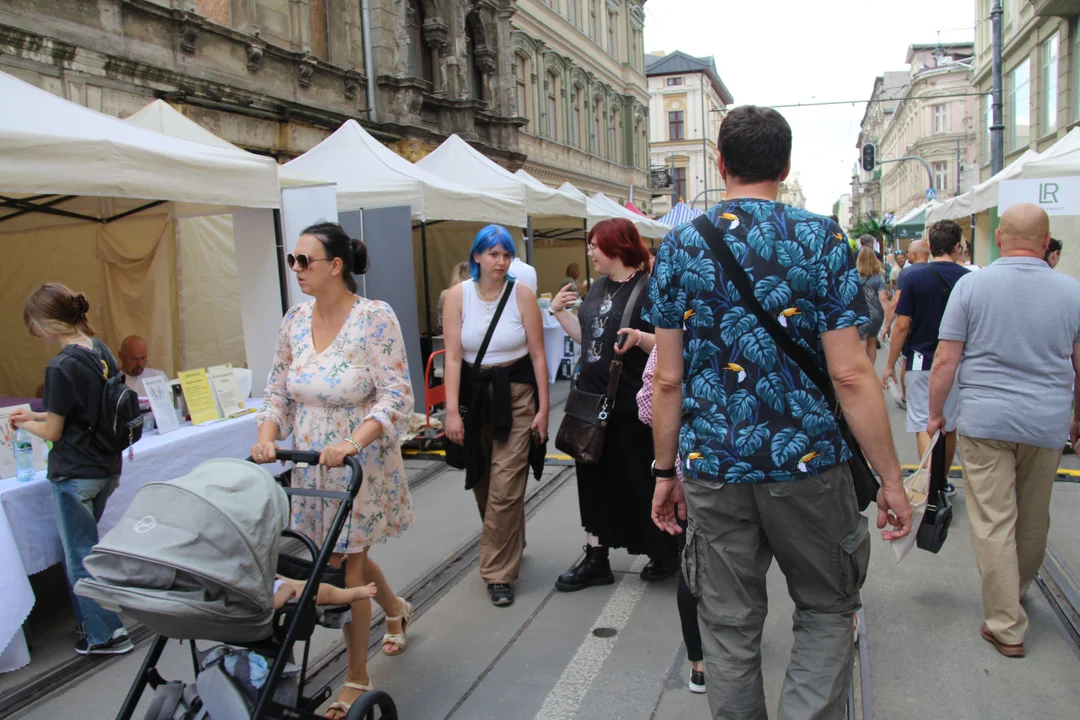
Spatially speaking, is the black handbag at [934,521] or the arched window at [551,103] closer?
the black handbag at [934,521]

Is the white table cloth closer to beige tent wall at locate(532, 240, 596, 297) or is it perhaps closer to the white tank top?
the white tank top

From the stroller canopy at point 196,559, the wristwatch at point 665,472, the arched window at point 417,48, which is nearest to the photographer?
the stroller canopy at point 196,559

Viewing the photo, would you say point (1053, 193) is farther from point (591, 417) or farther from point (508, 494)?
point (508, 494)

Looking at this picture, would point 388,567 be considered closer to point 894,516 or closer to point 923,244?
point 894,516

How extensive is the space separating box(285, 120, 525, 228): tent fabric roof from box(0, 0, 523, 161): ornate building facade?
2.74 m

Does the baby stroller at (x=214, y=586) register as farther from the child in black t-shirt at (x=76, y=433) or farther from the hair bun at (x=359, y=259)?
the child in black t-shirt at (x=76, y=433)

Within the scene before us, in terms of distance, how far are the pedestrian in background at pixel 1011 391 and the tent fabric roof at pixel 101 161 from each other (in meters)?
4.60

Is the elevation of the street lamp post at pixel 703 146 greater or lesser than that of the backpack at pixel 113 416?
greater

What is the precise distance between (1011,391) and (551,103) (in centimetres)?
2601

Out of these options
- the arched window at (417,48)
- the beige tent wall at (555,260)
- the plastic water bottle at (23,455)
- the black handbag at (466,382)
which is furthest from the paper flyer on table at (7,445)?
the beige tent wall at (555,260)

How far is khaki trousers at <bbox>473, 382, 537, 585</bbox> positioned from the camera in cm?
413

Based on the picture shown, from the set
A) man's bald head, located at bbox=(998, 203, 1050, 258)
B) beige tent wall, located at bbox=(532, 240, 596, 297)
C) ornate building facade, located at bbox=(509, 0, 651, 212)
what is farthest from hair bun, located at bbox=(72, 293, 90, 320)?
ornate building facade, located at bbox=(509, 0, 651, 212)

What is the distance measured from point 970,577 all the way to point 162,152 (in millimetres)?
5423

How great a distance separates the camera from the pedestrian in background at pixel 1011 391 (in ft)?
10.8
